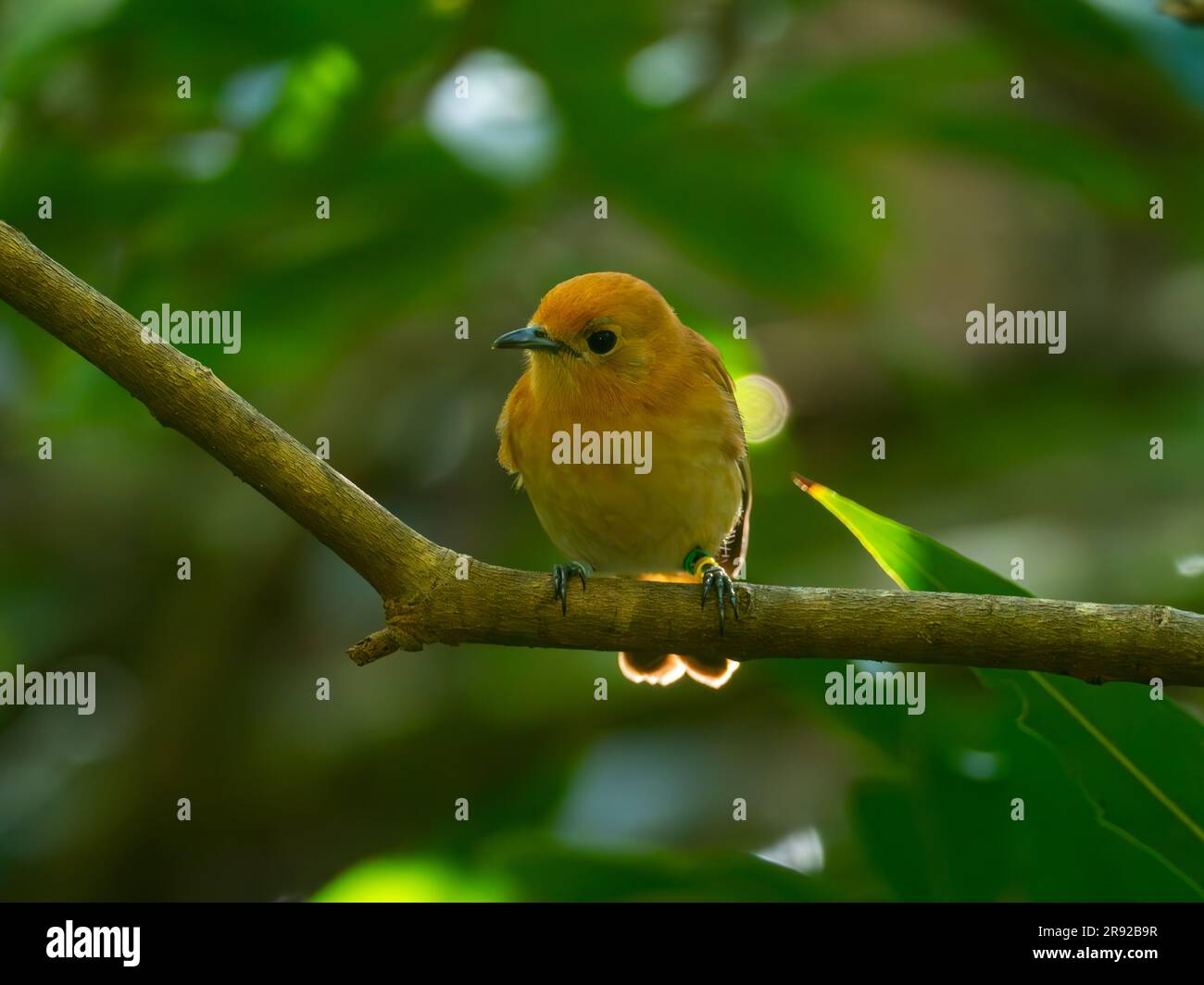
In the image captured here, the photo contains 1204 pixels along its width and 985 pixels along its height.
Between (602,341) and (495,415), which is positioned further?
(495,415)

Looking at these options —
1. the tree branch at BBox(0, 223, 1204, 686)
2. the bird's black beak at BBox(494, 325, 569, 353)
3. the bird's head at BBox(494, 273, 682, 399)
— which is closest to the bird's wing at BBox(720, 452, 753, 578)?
the bird's head at BBox(494, 273, 682, 399)

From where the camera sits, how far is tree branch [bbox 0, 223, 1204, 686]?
2580 millimetres

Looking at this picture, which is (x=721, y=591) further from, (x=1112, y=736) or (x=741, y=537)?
(x=741, y=537)

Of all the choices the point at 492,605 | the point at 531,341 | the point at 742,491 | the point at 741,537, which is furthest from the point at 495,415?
the point at 492,605

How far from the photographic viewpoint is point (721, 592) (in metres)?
2.87

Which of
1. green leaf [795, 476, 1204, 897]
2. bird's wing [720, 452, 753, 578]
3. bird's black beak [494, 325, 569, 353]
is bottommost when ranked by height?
green leaf [795, 476, 1204, 897]

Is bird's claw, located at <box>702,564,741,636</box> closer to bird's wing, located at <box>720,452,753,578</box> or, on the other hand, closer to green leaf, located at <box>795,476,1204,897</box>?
green leaf, located at <box>795,476,1204,897</box>

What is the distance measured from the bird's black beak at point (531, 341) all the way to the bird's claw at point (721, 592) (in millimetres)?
1084

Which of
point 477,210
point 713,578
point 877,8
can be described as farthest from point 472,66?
point 877,8

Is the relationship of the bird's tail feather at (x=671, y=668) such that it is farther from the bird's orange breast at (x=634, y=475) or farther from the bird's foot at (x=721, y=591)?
the bird's foot at (x=721, y=591)

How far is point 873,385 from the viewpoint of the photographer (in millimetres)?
7520

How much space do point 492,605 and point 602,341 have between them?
154cm

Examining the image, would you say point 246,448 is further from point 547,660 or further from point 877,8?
point 877,8

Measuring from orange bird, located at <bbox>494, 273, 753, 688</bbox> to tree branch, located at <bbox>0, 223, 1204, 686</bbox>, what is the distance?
125cm
